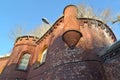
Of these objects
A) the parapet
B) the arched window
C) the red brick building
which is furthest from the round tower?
the parapet

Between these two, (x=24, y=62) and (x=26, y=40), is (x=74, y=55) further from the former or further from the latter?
(x=26, y=40)

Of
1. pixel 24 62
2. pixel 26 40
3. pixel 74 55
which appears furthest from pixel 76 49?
pixel 26 40

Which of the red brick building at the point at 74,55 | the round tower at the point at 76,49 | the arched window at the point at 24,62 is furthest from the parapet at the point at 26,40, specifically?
the round tower at the point at 76,49

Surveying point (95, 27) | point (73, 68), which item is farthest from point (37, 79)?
point (95, 27)

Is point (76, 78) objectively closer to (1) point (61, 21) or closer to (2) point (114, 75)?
(2) point (114, 75)

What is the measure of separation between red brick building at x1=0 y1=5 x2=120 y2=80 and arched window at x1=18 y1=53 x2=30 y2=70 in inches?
3.5

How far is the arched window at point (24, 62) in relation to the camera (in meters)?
16.2

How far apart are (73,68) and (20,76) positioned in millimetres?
6589

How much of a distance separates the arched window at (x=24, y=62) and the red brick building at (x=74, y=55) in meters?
0.09

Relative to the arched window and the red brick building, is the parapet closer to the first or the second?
the arched window

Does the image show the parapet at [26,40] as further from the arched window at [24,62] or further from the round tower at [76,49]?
the round tower at [76,49]

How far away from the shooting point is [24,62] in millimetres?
16531

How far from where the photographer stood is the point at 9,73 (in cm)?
1562

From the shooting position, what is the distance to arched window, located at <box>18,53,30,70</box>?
1620 centimetres
